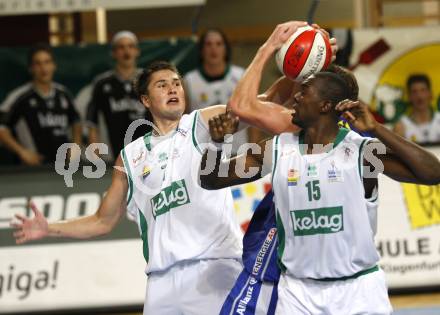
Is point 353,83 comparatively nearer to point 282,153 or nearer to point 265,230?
point 282,153

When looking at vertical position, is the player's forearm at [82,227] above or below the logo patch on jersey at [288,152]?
below

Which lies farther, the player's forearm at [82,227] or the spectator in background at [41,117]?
the spectator in background at [41,117]

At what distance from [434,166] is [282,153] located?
768mm

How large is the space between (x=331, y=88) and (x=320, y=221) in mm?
678

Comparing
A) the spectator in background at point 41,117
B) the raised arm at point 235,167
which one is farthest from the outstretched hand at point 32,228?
the spectator in background at point 41,117

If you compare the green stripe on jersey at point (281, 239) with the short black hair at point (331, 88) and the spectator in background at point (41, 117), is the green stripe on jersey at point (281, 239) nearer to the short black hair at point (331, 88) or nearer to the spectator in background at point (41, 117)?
the short black hair at point (331, 88)

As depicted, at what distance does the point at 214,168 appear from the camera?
15.7ft

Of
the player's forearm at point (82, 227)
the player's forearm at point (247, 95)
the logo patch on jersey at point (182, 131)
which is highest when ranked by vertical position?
the player's forearm at point (247, 95)

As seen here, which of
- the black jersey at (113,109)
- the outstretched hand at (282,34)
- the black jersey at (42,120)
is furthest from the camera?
the black jersey at (42,120)

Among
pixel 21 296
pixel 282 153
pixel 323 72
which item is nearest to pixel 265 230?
pixel 282 153

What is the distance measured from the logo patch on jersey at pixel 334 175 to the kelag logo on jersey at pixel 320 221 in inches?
5.5

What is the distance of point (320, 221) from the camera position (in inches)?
181

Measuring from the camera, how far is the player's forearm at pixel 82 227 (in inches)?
228

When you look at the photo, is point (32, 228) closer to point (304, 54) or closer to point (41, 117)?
point (304, 54)
